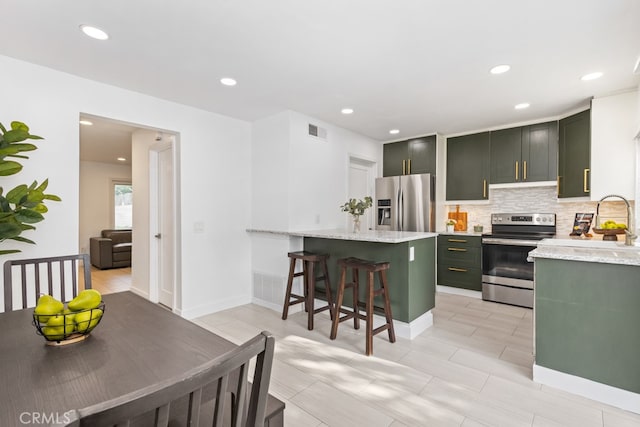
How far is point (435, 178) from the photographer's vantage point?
188 inches

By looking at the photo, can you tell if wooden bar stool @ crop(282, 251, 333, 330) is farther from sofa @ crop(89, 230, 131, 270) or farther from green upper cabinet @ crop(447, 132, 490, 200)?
sofa @ crop(89, 230, 131, 270)

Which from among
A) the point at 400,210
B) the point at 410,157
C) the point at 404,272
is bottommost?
the point at 404,272

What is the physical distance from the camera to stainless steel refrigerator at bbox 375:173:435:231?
15.5ft

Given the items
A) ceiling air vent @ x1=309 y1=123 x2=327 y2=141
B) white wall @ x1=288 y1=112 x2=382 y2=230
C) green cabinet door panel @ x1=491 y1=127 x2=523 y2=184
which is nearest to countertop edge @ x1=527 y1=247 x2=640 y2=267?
green cabinet door panel @ x1=491 y1=127 x2=523 y2=184

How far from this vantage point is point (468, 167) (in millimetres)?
4730

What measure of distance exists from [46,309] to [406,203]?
453 cm

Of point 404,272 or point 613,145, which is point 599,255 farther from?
point 613,145

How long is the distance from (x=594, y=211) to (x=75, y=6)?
547cm

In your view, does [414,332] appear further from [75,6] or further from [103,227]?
[103,227]

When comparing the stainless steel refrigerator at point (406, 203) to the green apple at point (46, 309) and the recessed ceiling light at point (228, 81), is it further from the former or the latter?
the green apple at point (46, 309)

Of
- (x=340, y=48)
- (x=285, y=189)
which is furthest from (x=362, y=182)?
(x=340, y=48)

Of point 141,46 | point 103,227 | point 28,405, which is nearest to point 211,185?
point 141,46

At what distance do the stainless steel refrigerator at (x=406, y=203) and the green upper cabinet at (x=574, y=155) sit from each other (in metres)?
1.59

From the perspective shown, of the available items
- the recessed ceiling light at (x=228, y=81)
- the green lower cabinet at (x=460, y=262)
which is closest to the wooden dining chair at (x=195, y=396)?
the recessed ceiling light at (x=228, y=81)
